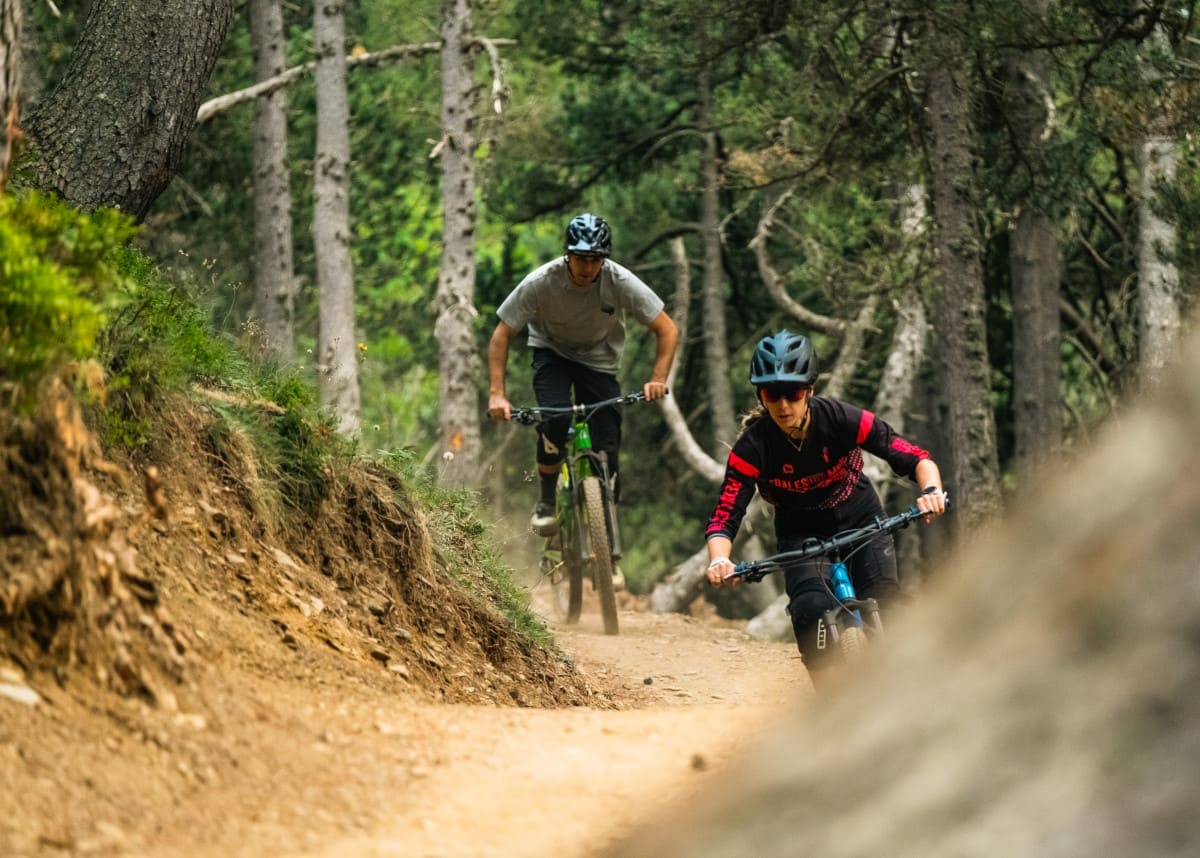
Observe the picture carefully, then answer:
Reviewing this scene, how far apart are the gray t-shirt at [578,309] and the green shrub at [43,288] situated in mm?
4779

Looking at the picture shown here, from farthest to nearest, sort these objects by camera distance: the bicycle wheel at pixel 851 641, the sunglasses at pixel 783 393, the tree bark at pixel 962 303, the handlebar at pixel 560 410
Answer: the tree bark at pixel 962 303 → the handlebar at pixel 560 410 → the sunglasses at pixel 783 393 → the bicycle wheel at pixel 851 641

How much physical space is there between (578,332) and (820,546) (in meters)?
4.34

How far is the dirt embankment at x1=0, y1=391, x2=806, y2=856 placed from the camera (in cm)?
398

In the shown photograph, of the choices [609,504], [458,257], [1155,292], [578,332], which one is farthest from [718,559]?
[1155,292]

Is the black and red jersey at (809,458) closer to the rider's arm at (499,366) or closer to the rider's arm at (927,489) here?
the rider's arm at (927,489)

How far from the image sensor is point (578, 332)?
394 inches

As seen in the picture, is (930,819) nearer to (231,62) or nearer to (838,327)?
(838,327)

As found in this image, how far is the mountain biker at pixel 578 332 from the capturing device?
9492mm

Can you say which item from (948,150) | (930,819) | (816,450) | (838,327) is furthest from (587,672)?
(838,327)

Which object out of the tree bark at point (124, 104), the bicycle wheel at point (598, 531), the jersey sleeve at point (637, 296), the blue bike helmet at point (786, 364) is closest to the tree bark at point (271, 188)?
the bicycle wheel at point (598, 531)

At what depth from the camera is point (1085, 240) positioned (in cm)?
2111

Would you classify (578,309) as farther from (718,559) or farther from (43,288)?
(43,288)

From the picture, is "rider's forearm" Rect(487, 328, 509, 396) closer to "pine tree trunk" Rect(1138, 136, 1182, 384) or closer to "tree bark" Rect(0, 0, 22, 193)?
"tree bark" Rect(0, 0, 22, 193)

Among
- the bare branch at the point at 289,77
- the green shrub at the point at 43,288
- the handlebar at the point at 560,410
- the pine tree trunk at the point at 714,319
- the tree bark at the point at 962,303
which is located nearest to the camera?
the green shrub at the point at 43,288
